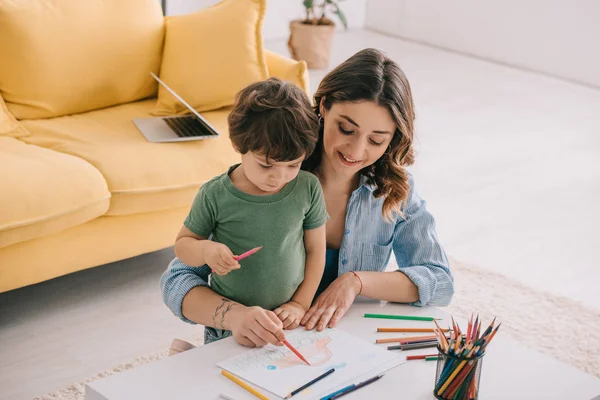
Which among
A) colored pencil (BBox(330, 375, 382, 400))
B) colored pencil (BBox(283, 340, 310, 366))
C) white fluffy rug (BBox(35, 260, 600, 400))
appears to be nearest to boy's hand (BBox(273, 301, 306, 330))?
colored pencil (BBox(283, 340, 310, 366))

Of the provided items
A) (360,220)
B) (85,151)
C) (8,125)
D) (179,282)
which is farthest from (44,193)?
(360,220)

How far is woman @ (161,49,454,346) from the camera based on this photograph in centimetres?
152

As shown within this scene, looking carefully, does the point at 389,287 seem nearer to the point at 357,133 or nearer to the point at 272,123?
the point at 357,133

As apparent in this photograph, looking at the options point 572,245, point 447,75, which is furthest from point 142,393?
point 447,75

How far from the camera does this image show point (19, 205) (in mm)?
2232

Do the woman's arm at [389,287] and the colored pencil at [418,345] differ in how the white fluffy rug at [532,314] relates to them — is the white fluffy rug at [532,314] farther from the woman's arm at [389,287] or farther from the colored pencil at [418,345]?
the colored pencil at [418,345]

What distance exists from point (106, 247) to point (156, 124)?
493mm

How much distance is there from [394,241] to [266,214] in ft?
1.33

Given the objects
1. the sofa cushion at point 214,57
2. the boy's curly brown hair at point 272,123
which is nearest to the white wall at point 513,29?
the sofa cushion at point 214,57


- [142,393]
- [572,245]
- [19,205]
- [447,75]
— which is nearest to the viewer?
[142,393]

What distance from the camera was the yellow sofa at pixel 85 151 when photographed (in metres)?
2.32

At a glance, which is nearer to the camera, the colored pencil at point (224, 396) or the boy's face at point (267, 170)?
the colored pencil at point (224, 396)

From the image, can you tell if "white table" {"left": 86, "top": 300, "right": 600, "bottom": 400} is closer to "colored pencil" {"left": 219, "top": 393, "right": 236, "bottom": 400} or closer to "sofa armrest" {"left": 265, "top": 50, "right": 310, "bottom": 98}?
"colored pencil" {"left": 219, "top": 393, "right": 236, "bottom": 400}

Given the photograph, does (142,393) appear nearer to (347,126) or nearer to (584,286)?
(347,126)
